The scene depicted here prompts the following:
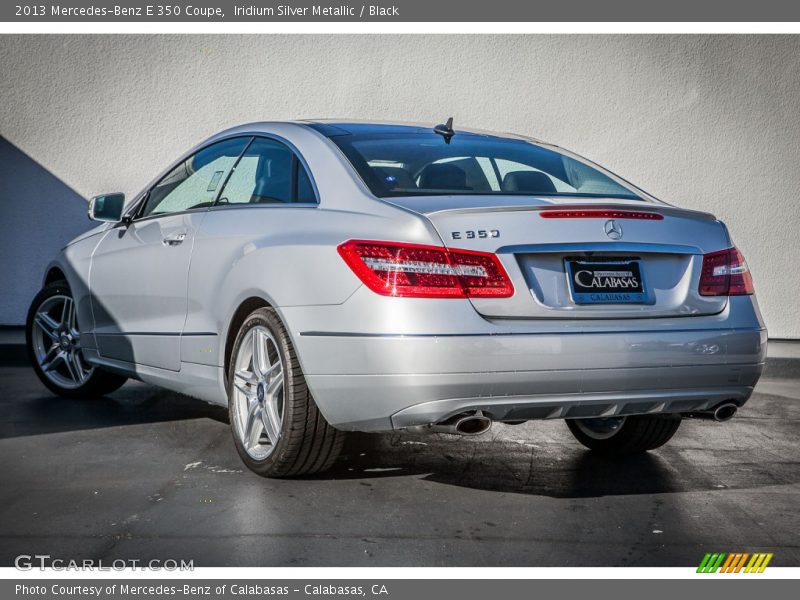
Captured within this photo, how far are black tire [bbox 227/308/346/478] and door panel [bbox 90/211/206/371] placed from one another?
0.80 meters

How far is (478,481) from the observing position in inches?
191

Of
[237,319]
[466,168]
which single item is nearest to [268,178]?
[237,319]

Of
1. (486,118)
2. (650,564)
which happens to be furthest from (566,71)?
(650,564)

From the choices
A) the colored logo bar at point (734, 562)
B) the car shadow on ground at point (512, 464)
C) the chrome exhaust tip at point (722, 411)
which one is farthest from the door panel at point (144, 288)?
the colored logo bar at point (734, 562)

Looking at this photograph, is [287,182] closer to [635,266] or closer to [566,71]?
[635,266]

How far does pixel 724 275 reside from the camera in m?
4.51

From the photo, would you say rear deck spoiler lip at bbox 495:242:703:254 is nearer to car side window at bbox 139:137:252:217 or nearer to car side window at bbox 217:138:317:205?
car side window at bbox 217:138:317:205

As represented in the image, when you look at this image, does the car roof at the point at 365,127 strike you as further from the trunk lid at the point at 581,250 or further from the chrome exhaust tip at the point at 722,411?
the chrome exhaust tip at the point at 722,411

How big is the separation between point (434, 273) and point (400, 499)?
102cm

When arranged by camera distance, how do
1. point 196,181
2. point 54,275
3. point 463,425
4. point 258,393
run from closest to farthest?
point 463,425, point 258,393, point 196,181, point 54,275

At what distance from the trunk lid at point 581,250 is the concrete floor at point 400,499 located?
0.80m

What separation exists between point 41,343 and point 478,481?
3675 millimetres

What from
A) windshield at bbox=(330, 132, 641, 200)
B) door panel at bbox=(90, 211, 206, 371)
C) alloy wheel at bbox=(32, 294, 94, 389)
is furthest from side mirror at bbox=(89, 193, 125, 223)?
windshield at bbox=(330, 132, 641, 200)

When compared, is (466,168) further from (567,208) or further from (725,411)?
(725,411)
